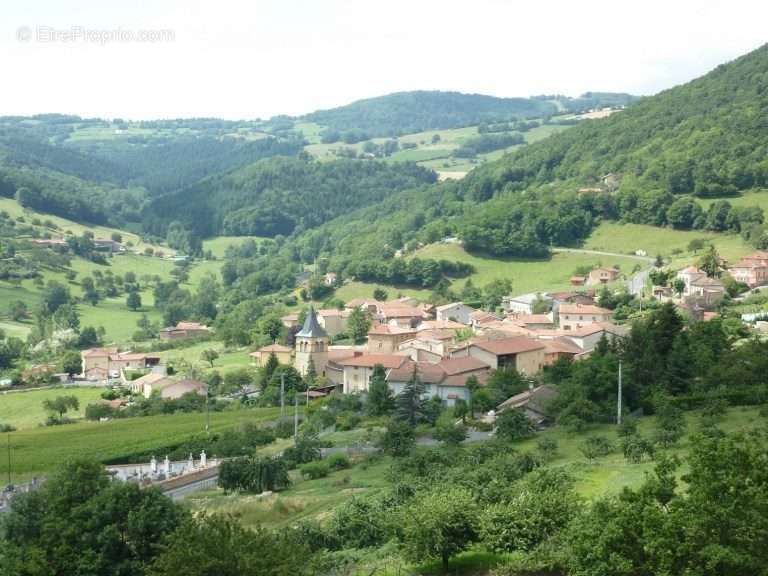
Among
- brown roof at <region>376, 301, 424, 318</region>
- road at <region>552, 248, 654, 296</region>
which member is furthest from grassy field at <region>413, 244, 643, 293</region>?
brown roof at <region>376, 301, 424, 318</region>

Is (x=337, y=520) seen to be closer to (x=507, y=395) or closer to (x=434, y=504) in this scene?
(x=434, y=504)

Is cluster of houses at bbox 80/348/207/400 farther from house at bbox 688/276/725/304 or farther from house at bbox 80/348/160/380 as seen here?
house at bbox 688/276/725/304

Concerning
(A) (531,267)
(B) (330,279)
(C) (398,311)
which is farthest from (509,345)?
(B) (330,279)

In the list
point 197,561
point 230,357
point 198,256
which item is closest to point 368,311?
point 230,357

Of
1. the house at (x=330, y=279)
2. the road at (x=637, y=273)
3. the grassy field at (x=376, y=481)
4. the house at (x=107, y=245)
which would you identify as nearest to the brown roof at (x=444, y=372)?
the grassy field at (x=376, y=481)

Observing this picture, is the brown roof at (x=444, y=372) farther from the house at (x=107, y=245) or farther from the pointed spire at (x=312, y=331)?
the house at (x=107, y=245)

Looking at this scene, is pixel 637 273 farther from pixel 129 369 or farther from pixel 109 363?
pixel 109 363

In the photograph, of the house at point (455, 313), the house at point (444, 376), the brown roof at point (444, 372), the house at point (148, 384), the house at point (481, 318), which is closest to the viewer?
the house at point (444, 376)
